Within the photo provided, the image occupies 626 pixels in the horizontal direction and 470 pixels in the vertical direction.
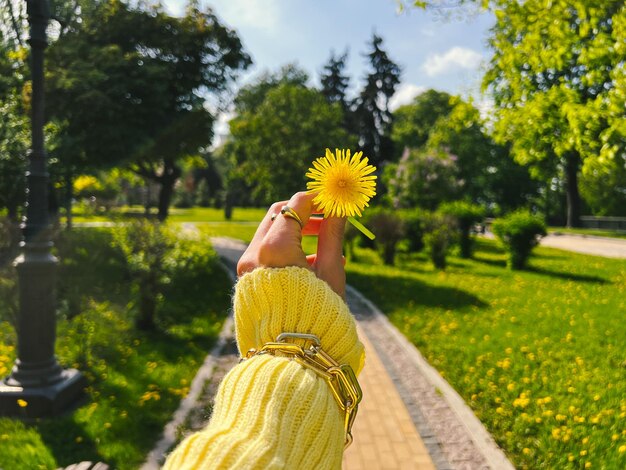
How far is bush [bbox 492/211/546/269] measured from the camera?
46.1ft

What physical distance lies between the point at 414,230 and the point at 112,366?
14408mm

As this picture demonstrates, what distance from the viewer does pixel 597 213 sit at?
56.2 metres

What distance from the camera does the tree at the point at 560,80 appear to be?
5441 millimetres

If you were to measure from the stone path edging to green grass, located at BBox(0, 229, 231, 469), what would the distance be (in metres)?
2.87

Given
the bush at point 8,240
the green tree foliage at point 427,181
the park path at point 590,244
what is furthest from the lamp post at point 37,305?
the green tree foliage at point 427,181

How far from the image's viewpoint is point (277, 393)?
3.11ft

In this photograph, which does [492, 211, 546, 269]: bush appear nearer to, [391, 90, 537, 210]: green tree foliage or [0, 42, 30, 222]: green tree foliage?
[0, 42, 30, 222]: green tree foliage

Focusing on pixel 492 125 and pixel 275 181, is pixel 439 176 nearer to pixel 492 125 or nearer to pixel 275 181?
pixel 275 181

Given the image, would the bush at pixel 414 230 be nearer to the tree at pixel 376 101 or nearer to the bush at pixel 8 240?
the bush at pixel 8 240

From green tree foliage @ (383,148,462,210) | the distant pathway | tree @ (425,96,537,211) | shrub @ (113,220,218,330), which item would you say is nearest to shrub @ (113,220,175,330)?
shrub @ (113,220,218,330)

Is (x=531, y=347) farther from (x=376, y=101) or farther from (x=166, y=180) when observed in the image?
(x=376, y=101)

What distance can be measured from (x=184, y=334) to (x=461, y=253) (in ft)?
42.1

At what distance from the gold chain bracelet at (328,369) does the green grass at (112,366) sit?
353 cm

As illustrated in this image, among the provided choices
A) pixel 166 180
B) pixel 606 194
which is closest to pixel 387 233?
pixel 166 180
